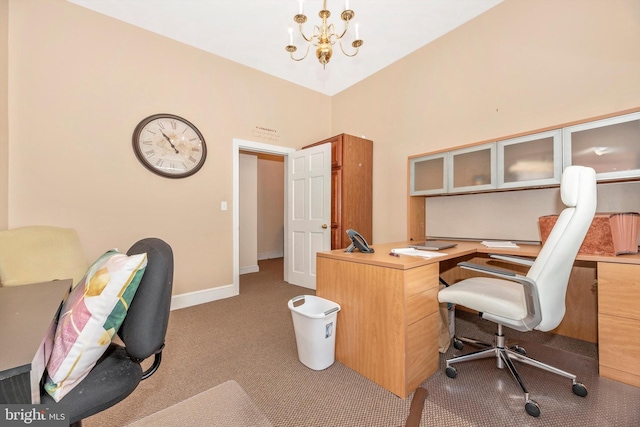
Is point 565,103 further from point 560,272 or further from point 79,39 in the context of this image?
point 79,39

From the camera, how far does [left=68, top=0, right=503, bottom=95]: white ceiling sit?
2430 millimetres

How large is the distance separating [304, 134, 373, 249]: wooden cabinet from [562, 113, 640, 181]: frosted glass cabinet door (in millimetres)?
2031

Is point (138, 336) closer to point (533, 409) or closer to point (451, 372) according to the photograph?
point (451, 372)

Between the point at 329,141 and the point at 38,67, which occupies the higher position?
the point at 38,67

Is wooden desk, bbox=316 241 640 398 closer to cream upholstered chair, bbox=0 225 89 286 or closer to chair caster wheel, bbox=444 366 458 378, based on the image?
chair caster wheel, bbox=444 366 458 378

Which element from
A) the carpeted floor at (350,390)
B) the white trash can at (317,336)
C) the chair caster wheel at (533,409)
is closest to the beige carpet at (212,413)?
the carpeted floor at (350,390)

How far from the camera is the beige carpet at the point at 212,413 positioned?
1287 millimetres

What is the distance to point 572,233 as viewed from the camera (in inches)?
49.8

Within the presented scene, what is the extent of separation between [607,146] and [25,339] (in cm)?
307

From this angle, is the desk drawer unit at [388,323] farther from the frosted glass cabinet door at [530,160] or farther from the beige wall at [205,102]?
the beige wall at [205,102]

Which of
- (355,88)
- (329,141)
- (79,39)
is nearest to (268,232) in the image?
(329,141)

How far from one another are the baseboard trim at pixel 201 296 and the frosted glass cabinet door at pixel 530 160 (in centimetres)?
320

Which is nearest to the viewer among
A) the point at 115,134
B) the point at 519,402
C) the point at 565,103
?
the point at 519,402

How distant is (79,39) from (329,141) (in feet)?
8.96
